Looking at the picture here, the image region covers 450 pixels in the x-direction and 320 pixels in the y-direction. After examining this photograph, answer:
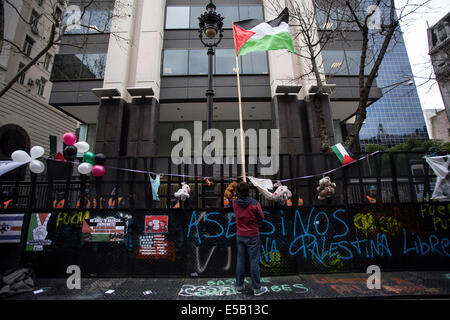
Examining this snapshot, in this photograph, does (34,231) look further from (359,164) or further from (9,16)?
(9,16)

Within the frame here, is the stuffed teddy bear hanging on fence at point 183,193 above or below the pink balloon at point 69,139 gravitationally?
below

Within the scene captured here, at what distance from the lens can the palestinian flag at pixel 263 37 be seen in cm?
646

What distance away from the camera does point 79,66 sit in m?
14.2

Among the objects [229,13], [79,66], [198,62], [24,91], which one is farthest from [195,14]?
[24,91]

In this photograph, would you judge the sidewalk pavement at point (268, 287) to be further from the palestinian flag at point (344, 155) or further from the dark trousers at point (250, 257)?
the palestinian flag at point (344, 155)

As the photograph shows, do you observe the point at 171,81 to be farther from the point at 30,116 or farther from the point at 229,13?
the point at 30,116

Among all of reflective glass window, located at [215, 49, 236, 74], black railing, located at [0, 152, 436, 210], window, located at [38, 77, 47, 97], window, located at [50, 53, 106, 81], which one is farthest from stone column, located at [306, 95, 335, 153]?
window, located at [38, 77, 47, 97]

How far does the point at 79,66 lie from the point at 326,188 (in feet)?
55.4

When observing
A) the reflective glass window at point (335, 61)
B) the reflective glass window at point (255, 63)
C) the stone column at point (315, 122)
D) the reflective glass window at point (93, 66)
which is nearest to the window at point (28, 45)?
the reflective glass window at point (93, 66)

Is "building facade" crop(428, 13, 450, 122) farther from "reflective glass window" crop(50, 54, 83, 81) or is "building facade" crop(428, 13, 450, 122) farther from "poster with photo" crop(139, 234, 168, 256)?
"reflective glass window" crop(50, 54, 83, 81)

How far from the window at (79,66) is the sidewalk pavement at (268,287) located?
43.6ft

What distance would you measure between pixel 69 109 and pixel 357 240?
1785 centimetres

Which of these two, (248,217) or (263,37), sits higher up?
(263,37)

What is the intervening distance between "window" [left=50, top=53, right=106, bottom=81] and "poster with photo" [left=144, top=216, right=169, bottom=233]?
12.8 m
